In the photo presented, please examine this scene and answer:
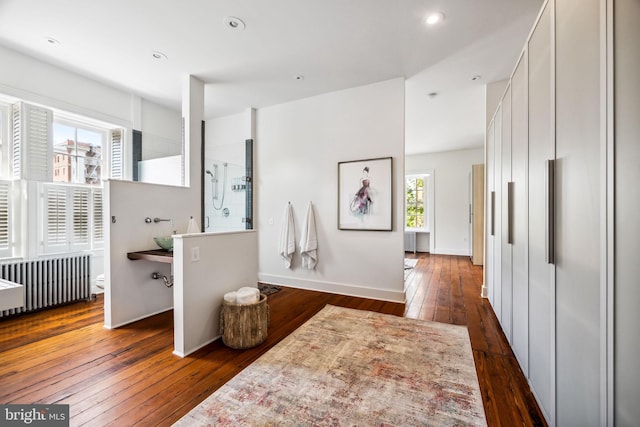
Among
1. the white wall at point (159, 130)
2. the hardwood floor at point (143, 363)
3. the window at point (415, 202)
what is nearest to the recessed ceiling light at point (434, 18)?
the hardwood floor at point (143, 363)

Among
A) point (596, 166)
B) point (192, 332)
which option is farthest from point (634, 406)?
point (192, 332)

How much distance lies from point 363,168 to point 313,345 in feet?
7.56

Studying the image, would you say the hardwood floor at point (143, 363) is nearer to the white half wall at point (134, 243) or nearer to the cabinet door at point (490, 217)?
the white half wall at point (134, 243)

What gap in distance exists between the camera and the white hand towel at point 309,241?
397 centimetres

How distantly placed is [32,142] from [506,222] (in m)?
A: 5.02

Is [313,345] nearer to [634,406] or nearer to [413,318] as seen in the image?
[413,318]

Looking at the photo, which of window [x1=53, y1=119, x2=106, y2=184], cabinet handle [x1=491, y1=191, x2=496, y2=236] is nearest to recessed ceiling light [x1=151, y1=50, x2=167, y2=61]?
window [x1=53, y1=119, x2=106, y2=184]

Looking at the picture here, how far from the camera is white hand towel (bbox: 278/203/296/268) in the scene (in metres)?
4.12

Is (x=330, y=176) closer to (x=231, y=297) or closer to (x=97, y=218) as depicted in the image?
(x=231, y=297)

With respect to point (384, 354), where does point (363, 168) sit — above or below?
above

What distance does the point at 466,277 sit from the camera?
15.7 feet

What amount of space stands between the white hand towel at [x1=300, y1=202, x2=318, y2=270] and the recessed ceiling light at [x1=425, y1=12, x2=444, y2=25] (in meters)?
2.52

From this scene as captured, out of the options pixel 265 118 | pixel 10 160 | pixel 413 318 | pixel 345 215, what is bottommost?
pixel 413 318

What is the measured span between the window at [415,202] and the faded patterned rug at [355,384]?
565cm
